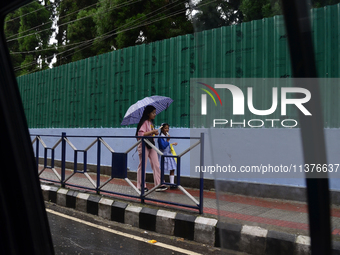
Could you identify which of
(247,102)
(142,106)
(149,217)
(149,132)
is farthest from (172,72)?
(247,102)

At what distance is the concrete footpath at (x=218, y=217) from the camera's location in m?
0.90

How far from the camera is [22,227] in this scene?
46.7 inches

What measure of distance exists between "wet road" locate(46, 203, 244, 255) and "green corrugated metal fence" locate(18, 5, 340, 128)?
2550mm

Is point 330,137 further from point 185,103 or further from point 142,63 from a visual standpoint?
point 142,63

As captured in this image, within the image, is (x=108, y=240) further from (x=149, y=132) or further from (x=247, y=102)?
(x=247, y=102)

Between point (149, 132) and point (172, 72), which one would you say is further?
point (172, 72)

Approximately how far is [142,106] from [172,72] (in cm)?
138

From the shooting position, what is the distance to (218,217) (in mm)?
928

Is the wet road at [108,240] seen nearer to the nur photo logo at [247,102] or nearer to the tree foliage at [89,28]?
the tree foliage at [89,28]

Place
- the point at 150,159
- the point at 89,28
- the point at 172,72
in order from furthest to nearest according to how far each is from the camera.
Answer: the point at 89,28 < the point at 172,72 < the point at 150,159

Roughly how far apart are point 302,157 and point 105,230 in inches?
176

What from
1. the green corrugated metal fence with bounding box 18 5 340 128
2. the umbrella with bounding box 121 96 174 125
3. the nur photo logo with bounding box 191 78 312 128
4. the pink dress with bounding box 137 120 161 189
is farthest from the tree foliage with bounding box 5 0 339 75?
the nur photo logo with bounding box 191 78 312 128

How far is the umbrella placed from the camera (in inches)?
277

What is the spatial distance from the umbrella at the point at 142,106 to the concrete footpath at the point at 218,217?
1.30 m
